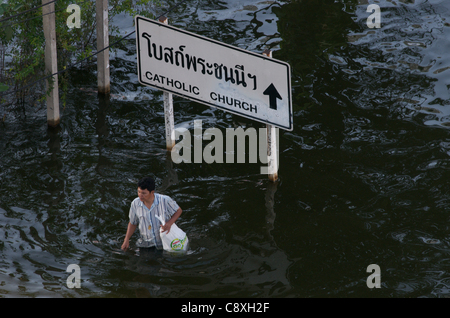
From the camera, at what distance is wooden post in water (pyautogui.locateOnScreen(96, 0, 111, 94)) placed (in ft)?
32.4

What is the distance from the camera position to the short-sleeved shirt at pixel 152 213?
5.91 m

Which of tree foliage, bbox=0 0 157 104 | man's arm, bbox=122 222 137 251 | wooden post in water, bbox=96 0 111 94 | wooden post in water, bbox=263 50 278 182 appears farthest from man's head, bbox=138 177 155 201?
wooden post in water, bbox=96 0 111 94

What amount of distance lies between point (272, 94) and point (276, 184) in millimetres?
1501

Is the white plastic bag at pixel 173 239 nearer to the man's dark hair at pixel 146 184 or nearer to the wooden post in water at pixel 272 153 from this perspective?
the man's dark hair at pixel 146 184

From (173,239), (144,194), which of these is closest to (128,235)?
(173,239)

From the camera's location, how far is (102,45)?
10031 mm

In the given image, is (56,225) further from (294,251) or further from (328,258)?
(328,258)

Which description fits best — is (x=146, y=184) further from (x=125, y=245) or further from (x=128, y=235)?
(x=125, y=245)

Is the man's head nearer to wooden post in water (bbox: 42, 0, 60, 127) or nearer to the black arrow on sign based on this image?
the black arrow on sign

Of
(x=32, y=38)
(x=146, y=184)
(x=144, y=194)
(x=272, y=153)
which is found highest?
(x=32, y=38)

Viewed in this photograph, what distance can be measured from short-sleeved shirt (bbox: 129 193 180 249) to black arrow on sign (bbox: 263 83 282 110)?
2213 mm

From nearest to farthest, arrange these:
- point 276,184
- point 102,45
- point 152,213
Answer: point 152,213 < point 276,184 < point 102,45

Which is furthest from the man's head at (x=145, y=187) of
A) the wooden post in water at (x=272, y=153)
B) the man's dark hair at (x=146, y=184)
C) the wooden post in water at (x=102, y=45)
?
the wooden post in water at (x=102, y=45)

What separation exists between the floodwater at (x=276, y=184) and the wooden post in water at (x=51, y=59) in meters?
0.32
